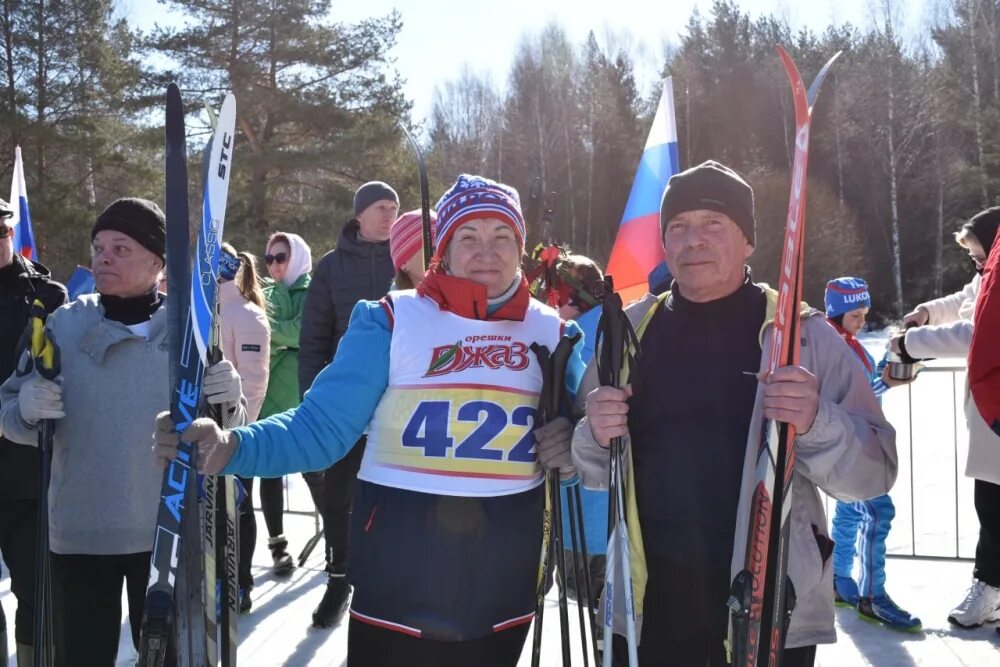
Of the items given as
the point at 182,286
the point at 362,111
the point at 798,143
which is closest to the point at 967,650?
the point at 798,143

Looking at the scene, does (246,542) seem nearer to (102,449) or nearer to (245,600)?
(245,600)

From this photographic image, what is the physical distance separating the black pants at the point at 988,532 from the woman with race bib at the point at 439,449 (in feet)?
8.31

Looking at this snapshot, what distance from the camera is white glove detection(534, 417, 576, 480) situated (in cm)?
197

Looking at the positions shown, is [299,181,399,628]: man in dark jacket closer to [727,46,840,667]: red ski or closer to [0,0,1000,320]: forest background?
[727,46,840,667]: red ski

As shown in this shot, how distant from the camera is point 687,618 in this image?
199cm

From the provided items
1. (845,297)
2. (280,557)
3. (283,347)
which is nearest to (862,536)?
(845,297)

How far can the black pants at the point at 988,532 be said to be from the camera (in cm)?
367

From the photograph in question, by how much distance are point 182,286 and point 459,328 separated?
26.3 inches

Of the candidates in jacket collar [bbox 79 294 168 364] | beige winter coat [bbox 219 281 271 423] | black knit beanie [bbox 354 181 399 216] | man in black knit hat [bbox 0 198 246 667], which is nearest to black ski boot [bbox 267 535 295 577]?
beige winter coat [bbox 219 281 271 423]

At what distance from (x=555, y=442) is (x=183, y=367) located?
0.89 metres

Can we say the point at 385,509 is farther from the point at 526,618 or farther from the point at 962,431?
the point at 962,431

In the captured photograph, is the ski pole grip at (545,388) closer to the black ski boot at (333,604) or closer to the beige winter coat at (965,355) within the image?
the beige winter coat at (965,355)

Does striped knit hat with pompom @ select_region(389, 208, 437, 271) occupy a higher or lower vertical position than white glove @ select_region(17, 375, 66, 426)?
higher

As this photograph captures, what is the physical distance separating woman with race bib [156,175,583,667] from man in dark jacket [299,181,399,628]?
2.00 meters
